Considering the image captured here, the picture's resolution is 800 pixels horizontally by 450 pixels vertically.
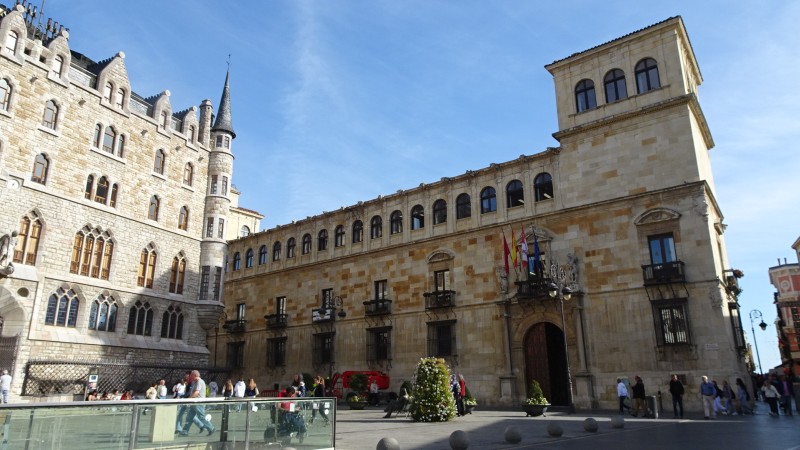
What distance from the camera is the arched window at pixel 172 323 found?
32688mm

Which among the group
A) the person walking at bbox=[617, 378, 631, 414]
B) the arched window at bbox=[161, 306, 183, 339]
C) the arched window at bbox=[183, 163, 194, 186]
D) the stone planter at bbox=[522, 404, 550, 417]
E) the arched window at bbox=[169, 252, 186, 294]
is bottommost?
the stone planter at bbox=[522, 404, 550, 417]

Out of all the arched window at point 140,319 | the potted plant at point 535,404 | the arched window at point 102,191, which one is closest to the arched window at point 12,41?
the arched window at point 102,191

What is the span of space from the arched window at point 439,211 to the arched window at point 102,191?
19102mm

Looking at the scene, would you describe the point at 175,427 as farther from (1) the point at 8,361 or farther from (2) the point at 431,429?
(1) the point at 8,361

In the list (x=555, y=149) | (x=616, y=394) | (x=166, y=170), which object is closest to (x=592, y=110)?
(x=555, y=149)

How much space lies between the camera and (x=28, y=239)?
26266 mm

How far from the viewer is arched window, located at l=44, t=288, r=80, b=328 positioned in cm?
2688

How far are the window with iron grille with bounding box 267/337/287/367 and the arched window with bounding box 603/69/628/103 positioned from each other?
27.4 meters

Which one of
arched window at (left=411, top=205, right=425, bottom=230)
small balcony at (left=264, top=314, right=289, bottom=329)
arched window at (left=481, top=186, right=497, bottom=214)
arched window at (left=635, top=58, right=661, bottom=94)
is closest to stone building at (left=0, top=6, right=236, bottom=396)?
small balcony at (left=264, top=314, right=289, bottom=329)

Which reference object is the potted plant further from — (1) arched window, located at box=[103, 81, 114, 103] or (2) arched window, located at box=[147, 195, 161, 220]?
(1) arched window, located at box=[103, 81, 114, 103]

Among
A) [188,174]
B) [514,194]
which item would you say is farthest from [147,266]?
[514,194]

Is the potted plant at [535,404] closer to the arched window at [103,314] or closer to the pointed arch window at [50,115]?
the arched window at [103,314]

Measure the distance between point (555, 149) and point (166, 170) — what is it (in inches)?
929

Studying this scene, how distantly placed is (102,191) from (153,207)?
134 inches
